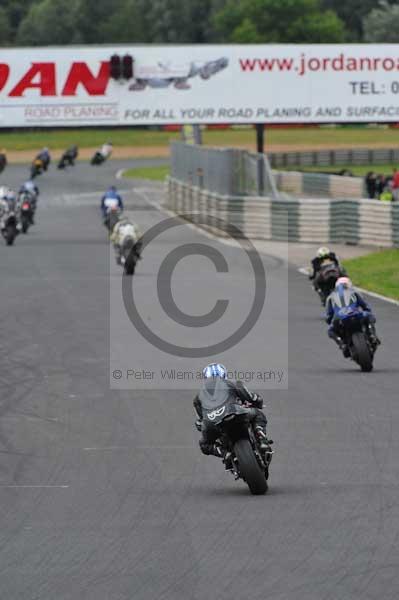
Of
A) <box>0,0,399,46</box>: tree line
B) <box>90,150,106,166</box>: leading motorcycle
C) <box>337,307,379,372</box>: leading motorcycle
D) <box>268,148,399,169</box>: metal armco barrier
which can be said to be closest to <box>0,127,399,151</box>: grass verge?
<box>268,148,399,169</box>: metal armco barrier

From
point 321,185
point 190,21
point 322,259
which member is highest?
point 190,21

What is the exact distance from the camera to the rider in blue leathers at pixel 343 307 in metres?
17.5

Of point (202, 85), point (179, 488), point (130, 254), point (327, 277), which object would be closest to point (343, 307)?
point (327, 277)

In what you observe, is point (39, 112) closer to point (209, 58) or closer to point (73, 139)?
point (209, 58)

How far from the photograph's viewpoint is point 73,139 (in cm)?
10769

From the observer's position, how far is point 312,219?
37469 millimetres

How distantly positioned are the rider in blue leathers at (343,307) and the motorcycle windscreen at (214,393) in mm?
6461

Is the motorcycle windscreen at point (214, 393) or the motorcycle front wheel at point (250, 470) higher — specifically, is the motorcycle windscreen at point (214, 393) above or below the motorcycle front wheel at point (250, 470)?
above

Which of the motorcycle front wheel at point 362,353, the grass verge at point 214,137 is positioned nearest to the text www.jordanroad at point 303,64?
the motorcycle front wheel at point 362,353

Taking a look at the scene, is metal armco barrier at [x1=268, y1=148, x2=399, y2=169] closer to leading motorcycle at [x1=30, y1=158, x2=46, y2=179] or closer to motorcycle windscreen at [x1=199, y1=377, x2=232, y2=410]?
leading motorcycle at [x1=30, y1=158, x2=46, y2=179]

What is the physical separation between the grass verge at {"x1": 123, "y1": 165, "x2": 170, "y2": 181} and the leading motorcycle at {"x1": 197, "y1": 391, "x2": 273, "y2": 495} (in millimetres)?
63741

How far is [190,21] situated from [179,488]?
122 meters

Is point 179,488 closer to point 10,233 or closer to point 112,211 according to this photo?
point 112,211

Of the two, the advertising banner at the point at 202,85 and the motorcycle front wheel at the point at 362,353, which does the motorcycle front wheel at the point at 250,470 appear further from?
the advertising banner at the point at 202,85
